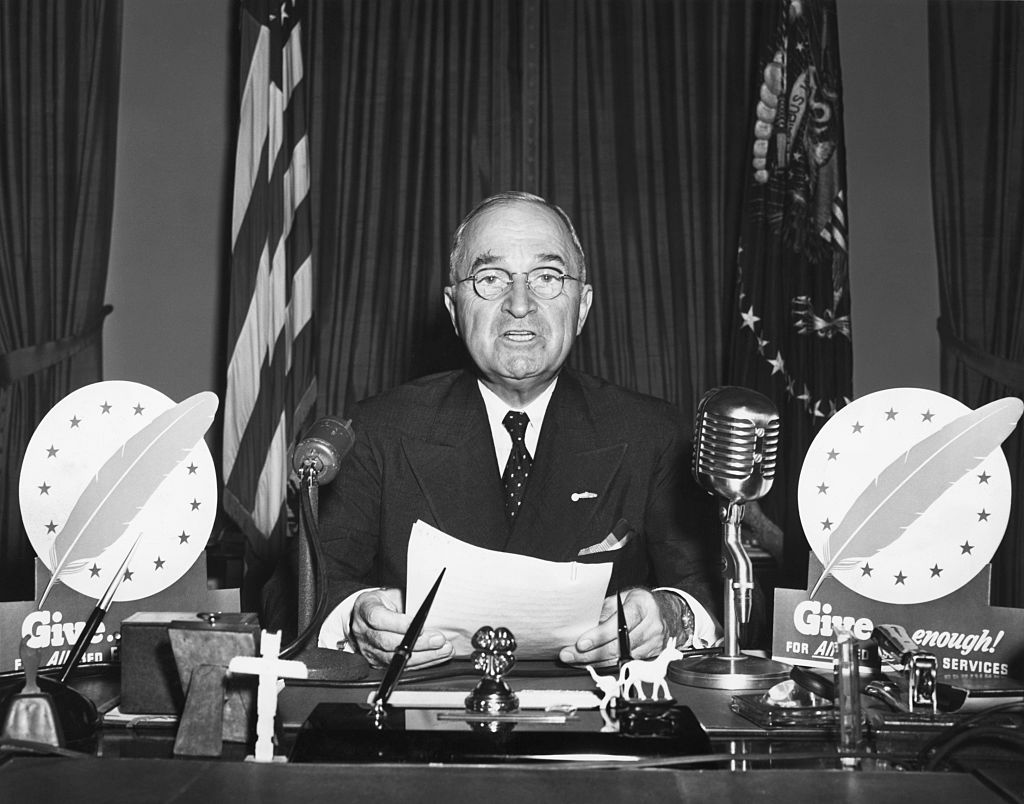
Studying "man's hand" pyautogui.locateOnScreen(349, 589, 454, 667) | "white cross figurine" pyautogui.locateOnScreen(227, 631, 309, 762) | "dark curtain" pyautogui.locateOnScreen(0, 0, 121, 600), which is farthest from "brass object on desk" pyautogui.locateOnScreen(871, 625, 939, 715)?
"dark curtain" pyautogui.locateOnScreen(0, 0, 121, 600)

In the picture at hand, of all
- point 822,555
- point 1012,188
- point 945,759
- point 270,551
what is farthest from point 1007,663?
point 1012,188

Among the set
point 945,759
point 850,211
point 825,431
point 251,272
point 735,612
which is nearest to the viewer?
point 945,759

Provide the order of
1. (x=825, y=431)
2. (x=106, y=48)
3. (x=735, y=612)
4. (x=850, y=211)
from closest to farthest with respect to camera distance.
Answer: (x=735, y=612) < (x=825, y=431) < (x=106, y=48) < (x=850, y=211)

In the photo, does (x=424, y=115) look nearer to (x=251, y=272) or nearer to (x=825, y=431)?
(x=251, y=272)

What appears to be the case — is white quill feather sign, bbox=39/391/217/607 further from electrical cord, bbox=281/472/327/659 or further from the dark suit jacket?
the dark suit jacket

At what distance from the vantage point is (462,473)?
7.11 feet

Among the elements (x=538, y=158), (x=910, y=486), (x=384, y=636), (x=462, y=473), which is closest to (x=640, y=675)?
(x=384, y=636)

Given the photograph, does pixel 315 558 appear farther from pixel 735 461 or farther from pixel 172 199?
pixel 172 199

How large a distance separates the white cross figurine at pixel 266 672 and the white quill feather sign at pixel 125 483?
538 mm

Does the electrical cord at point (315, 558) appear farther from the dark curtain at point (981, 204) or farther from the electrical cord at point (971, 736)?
the dark curtain at point (981, 204)

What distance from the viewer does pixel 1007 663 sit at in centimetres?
154

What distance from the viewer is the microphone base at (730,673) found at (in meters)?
1.46

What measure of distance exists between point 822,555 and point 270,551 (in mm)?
2238

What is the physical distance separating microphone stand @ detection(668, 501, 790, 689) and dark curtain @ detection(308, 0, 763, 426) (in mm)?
2168
